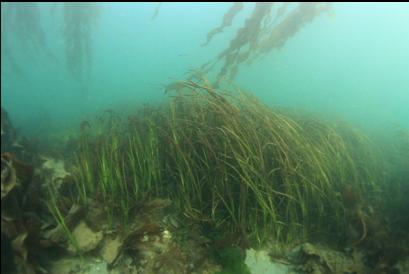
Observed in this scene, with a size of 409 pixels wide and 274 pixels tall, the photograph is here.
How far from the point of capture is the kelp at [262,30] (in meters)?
5.35

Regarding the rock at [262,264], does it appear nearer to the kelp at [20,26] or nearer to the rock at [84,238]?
the rock at [84,238]

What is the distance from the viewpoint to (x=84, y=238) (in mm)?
2225

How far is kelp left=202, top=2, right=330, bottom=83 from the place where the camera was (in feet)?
17.5

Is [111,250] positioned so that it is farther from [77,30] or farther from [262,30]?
[77,30]

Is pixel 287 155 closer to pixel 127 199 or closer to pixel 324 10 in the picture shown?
pixel 127 199

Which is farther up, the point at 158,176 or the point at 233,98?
the point at 233,98

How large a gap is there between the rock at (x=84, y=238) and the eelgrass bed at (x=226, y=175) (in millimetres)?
181

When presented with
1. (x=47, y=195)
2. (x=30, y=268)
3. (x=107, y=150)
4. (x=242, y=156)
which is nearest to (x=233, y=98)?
(x=242, y=156)

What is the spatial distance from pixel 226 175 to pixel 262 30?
3848 millimetres

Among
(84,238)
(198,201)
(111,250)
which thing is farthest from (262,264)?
(84,238)

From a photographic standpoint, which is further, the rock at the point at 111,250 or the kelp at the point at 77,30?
the kelp at the point at 77,30

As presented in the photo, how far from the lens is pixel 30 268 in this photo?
6.15 feet

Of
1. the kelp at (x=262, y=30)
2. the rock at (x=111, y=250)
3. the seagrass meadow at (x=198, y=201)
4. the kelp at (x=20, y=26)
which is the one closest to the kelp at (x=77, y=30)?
the kelp at (x=20, y=26)

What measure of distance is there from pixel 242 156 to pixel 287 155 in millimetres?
424
